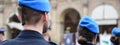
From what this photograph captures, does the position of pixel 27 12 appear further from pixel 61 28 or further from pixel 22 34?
pixel 61 28

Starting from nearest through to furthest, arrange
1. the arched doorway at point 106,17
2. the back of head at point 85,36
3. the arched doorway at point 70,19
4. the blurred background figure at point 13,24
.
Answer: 1. the back of head at point 85,36
2. the arched doorway at point 106,17
3. the arched doorway at point 70,19
4. the blurred background figure at point 13,24

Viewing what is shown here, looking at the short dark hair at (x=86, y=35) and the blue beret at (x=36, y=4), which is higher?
the blue beret at (x=36, y=4)

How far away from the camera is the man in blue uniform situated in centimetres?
191

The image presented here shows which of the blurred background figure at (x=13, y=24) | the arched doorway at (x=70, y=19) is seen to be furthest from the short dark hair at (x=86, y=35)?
the blurred background figure at (x=13, y=24)

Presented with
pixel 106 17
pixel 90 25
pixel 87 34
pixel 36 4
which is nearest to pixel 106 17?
pixel 106 17

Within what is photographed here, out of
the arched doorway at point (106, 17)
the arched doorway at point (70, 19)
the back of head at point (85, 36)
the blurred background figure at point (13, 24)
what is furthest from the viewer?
the blurred background figure at point (13, 24)

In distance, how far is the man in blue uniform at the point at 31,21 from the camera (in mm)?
1906

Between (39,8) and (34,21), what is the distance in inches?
3.0

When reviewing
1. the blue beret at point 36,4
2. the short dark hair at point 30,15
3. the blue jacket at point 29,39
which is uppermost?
the blue beret at point 36,4

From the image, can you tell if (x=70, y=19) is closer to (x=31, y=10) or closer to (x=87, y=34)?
(x=87, y=34)

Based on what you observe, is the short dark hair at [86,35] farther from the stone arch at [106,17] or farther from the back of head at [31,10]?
the stone arch at [106,17]

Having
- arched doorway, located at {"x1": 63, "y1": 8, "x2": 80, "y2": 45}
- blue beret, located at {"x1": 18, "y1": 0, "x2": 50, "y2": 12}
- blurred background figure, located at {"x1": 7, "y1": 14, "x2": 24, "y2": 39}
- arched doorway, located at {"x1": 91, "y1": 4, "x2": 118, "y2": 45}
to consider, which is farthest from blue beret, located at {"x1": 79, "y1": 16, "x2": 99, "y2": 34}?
blurred background figure, located at {"x1": 7, "y1": 14, "x2": 24, "y2": 39}

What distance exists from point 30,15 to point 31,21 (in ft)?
0.10

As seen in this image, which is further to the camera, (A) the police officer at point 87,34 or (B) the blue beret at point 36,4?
(A) the police officer at point 87,34
